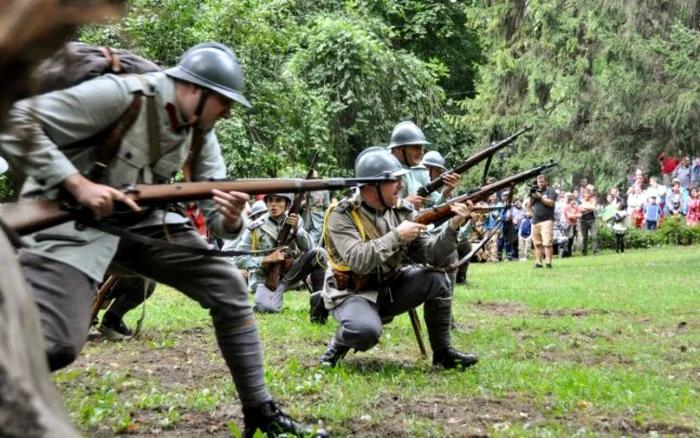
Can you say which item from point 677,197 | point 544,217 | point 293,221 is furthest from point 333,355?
point 677,197

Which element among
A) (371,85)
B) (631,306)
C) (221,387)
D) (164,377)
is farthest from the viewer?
(371,85)

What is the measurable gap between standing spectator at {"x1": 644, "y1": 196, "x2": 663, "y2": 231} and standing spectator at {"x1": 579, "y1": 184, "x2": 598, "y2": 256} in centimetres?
199

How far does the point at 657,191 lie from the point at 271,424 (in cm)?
2769

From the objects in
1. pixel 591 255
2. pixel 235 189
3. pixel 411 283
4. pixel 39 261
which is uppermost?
pixel 235 189

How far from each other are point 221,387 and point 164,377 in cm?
73

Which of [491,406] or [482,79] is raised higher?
[482,79]

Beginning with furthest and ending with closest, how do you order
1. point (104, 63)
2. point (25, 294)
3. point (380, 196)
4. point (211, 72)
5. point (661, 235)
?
point (661, 235)
point (380, 196)
point (211, 72)
point (104, 63)
point (25, 294)

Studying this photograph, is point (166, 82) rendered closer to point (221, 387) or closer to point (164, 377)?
point (221, 387)

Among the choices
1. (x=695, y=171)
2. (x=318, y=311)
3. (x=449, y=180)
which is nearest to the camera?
(x=449, y=180)

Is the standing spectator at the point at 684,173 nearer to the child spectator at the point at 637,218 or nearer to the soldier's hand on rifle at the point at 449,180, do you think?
the child spectator at the point at 637,218

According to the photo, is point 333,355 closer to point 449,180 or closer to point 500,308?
point 449,180

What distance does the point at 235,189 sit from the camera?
4.64 m

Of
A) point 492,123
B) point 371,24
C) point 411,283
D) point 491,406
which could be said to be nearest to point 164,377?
point 411,283

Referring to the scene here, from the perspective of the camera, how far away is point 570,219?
1171 inches
